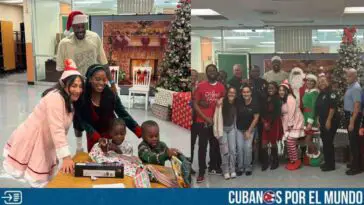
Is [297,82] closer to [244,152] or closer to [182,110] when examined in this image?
[244,152]

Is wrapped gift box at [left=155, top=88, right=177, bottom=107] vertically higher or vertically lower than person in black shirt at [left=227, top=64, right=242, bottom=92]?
lower

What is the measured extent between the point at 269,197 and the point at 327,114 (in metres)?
0.77

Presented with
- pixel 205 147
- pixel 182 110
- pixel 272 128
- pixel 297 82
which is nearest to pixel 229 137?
pixel 205 147

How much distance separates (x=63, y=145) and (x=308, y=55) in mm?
1973

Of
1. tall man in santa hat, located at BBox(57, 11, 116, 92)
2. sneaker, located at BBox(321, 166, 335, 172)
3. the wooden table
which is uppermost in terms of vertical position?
tall man in santa hat, located at BBox(57, 11, 116, 92)

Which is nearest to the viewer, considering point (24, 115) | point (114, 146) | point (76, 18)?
point (76, 18)

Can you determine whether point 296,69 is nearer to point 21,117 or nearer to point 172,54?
point 172,54

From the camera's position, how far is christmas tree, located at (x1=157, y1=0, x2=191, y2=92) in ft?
11.1

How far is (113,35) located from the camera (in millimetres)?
3555

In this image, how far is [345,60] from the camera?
3.28m

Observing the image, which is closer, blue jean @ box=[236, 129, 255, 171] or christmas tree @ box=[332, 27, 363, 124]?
christmas tree @ box=[332, 27, 363, 124]

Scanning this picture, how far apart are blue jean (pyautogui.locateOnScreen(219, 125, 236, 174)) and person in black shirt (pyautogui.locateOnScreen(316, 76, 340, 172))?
26.5 inches

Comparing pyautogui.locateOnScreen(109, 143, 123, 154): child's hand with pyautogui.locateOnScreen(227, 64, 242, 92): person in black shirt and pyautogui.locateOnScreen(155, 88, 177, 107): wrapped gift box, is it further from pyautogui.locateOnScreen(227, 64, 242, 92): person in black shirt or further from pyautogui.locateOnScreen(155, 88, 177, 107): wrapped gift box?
pyautogui.locateOnScreen(227, 64, 242, 92): person in black shirt

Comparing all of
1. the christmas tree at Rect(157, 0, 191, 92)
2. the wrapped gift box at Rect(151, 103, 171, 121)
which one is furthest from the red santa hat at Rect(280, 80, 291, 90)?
the wrapped gift box at Rect(151, 103, 171, 121)
